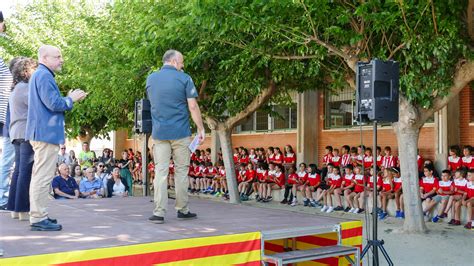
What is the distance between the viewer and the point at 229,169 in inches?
576

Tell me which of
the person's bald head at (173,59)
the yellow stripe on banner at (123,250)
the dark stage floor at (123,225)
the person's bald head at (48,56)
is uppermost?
the person's bald head at (173,59)

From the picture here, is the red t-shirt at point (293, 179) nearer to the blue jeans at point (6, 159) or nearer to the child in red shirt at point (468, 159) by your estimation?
the child in red shirt at point (468, 159)

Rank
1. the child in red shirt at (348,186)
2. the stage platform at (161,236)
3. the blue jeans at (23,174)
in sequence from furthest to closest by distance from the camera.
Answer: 1. the child in red shirt at (348,186)
2. the blue jeans at (23,174)
3. the stage platform at (161,236)

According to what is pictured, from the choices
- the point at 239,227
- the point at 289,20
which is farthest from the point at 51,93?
the point at 289,20

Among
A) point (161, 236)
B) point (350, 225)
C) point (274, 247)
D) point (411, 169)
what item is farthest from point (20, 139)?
point (411, 169)

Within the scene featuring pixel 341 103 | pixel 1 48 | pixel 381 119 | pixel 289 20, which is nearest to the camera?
pixel 381 119

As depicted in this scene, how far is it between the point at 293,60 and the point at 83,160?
798cm

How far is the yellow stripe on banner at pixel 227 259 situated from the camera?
466 cm

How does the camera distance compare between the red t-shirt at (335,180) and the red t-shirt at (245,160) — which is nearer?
the red t-shirt at (335,180)

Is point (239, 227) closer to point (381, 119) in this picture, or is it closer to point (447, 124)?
point (381, 119)

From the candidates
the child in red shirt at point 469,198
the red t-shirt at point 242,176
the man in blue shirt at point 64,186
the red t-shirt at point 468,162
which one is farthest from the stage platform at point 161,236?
the red t-shirt at point 242,176

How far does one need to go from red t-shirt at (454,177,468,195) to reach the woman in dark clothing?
8874 millimetres

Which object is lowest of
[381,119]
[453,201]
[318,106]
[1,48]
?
[453,201]

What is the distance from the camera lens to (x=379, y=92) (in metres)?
6.98
